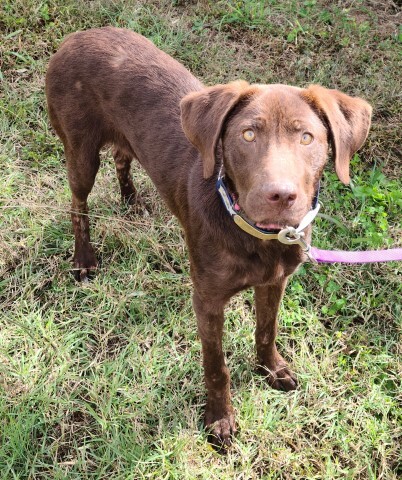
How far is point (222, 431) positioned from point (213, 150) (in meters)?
1.57

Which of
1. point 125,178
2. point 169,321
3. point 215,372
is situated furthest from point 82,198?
point 215,372

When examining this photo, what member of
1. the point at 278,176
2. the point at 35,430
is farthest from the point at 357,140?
the point at 35,430

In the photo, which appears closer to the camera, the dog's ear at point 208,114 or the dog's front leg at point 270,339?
the dog's ear at point 208,114

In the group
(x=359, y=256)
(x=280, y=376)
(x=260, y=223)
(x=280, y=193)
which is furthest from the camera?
(x=280, y=376)

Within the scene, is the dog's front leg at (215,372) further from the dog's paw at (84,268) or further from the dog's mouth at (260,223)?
the dog's paw at (84,268)

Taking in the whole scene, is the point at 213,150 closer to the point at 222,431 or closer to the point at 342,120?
→ the point at 342,120

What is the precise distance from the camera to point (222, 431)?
2994 mm

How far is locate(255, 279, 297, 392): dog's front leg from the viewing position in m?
2.93

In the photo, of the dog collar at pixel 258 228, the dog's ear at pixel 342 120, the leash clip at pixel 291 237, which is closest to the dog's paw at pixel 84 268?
the dog collar at pixel 258 228

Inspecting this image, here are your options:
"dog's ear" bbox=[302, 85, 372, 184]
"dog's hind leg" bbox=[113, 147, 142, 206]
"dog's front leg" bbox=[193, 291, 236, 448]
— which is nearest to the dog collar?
"dog's ear" bbox=[302, 85, 372, 184]

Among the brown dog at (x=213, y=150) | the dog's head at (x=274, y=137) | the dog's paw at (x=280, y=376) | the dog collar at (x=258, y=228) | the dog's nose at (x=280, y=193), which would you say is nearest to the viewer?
the dog's nose at (x=280, y=193)

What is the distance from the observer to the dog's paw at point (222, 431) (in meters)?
2.99

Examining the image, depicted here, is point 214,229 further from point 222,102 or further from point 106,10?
point 106,10

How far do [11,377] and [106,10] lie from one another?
11.3 ft
